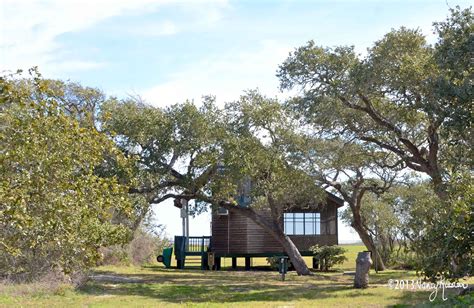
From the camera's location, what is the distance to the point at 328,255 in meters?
33.4

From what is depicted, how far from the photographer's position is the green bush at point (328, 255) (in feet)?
109

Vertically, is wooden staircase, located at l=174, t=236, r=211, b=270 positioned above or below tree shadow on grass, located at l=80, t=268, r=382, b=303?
above

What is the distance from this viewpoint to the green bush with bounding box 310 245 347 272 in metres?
33.3

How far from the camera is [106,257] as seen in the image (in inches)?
1272

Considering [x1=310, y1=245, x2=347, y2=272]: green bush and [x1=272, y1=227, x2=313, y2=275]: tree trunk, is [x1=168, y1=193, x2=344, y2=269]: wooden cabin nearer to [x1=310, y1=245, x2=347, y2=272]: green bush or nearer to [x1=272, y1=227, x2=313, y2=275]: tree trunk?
[x1=310, y1=245, x2=347, y2=272]: green bush

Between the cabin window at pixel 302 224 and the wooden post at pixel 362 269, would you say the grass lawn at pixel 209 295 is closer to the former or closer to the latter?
the wooden post at pixel 362 269

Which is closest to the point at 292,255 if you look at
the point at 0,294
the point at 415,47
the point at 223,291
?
the point at 223,291

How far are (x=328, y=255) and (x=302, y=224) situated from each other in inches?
126

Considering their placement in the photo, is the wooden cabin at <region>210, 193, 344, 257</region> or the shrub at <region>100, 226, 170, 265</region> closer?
the shrub at <region>100, 226, 170, 265</region>

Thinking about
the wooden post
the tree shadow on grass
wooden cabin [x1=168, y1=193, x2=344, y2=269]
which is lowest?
the tree shadow on grass

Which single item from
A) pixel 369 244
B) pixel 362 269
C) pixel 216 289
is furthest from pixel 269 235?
pixel 362 269

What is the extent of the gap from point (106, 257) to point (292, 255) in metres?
9.85

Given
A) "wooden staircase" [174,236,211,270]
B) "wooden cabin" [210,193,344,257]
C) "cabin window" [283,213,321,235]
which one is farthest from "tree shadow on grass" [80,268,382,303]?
"cabin window" [283,213,321,235]

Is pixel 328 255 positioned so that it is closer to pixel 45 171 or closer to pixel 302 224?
pixel 302 224
